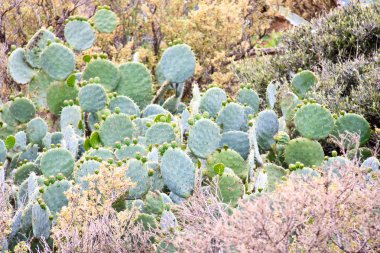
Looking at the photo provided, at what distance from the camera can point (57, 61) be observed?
4.97 meters

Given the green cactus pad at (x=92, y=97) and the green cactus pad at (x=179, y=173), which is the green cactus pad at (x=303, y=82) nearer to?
the green cactus pad at (x=92, y=97)

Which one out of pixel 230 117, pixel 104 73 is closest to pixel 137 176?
pixel 230 117

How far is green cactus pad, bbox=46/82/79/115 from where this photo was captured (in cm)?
507

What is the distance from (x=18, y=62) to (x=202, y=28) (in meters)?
3.72

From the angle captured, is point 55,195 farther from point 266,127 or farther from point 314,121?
point 314,121

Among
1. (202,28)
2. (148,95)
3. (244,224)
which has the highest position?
(244,224)

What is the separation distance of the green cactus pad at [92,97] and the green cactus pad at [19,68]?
93 cm

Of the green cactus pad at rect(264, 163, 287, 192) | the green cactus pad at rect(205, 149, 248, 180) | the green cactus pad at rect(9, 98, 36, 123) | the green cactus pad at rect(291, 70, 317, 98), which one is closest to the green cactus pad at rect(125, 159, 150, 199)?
the green cactus pad at rect(205, 149, 248, 180)

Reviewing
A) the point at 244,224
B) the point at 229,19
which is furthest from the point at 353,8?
the point at 244,224

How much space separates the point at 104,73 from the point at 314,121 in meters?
1.60

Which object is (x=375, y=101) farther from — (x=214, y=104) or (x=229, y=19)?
(x=229, y=19)

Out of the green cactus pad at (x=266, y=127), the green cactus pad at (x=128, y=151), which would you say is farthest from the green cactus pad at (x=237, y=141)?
the green cactus pad at (x=128, y=151)

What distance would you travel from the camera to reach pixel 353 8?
7.87m

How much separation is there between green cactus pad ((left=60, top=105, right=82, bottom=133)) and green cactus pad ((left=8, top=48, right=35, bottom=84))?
768 mm
